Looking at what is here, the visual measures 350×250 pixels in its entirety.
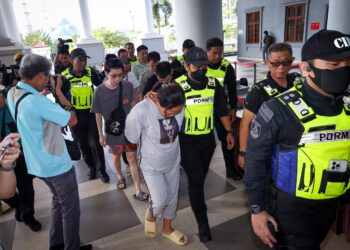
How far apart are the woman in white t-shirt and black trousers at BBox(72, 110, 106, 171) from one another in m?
1.75

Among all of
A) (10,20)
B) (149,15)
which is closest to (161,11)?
Result: (149,15)

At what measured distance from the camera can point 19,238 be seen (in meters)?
2.91

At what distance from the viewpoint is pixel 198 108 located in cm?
244

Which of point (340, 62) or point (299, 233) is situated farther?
point (299, 233)

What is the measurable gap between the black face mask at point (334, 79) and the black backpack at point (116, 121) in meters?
2.39

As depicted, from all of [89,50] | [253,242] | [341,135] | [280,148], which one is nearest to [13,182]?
[280,148]

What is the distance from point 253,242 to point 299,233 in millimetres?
1190

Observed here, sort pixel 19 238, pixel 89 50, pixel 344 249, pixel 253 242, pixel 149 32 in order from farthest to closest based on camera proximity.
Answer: pixel 149 32 < pixel 89 50 < pixel 19 238 < pixel 253 242 < pixel 344 249

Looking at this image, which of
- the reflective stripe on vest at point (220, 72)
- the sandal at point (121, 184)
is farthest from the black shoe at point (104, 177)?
the reflective stripe on vest at point (220, 72)

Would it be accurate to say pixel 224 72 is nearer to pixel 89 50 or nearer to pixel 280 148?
pixel 280 148

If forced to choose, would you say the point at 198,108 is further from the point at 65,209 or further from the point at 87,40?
the point at 87,40

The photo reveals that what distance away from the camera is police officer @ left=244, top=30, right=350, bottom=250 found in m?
1.41

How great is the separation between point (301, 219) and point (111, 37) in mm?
49359

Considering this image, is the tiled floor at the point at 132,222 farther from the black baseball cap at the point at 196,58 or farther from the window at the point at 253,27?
A: the window at the point at 253,27
